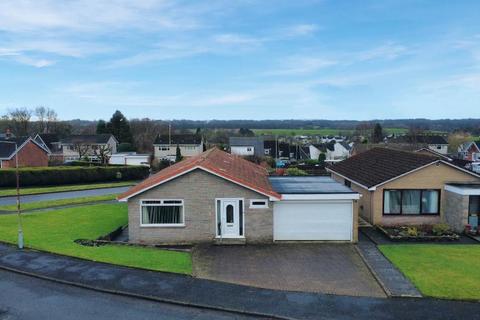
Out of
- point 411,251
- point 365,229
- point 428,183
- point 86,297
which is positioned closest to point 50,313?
point 86,297

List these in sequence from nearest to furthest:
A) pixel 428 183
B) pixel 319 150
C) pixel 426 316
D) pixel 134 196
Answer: pixel 426 316, pixel 134 196, pixel 428 183, pixel 319 150

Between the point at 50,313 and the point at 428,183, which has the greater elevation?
the point at 428,183

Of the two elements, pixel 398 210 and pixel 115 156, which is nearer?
pixel 398 210

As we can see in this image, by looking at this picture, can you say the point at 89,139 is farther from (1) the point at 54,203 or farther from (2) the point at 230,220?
(2) the point at 230,220

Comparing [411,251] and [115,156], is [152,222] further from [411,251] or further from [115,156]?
[115,156]

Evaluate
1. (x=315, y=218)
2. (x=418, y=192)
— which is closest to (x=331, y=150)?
(x=418, y=192)

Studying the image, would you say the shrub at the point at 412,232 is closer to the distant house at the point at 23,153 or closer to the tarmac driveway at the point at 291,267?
the tarmac driveway at the point at 291,267

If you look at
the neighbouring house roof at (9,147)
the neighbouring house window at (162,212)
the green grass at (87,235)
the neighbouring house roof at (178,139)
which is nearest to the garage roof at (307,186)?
the neighbouring house window at (162,212)
